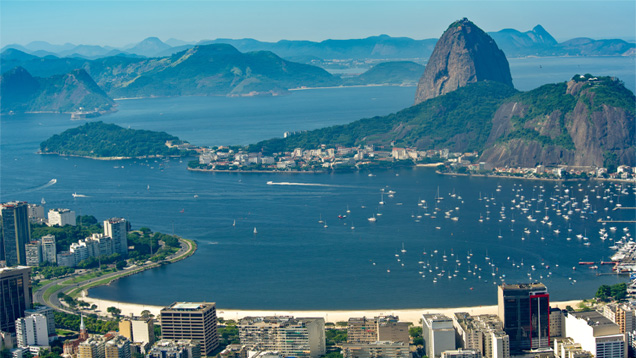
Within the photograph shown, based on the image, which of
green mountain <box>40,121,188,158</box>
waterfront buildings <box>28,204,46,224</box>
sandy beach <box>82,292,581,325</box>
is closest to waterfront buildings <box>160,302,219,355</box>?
sandy beach <box>82,292,581,325</box>

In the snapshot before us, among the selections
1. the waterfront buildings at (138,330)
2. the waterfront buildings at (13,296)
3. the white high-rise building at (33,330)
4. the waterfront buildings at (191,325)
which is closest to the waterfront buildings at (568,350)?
the waterfront buildings at (191,325)

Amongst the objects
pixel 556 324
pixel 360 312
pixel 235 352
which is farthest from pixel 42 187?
→ pixel 556 324

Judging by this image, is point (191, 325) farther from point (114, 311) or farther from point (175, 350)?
point (114, 311)

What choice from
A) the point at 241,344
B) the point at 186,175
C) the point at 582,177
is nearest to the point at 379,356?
the point at 241,344

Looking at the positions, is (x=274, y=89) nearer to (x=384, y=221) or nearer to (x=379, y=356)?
(x=384, y=221)

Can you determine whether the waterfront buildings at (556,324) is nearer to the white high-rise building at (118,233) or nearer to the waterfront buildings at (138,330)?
the waterfront buildings at (138,330)
